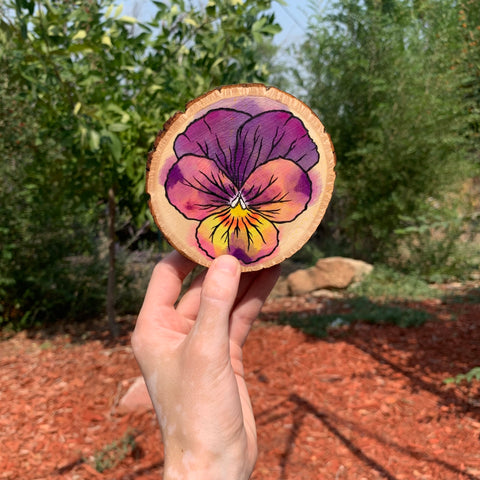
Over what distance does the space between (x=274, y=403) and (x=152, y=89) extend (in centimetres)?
245

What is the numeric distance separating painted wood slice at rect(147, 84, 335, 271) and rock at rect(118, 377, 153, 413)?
7.20 feet

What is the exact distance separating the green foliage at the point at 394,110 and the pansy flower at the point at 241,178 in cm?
664

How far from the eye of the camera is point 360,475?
2.64m

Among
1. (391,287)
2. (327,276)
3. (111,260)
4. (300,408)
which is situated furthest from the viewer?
(327,276)

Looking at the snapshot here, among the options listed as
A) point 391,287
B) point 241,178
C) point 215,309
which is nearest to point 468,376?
point 241,178

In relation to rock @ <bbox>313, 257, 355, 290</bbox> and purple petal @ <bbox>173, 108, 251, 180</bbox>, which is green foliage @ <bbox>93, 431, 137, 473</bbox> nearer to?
purple petal @ <bbox>173, 108, 251, 180</bbox>

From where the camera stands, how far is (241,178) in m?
1.41

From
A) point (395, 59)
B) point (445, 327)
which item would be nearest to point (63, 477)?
point (445, 327)

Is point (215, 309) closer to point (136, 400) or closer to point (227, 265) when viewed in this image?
point (227, 265)

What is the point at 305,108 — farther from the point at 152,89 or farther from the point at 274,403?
the point at 274,403

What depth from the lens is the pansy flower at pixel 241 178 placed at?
1355mm

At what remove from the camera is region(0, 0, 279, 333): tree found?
2939mm

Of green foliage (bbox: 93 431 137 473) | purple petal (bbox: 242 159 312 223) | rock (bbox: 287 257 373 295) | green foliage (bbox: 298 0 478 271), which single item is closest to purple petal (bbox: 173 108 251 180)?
purple petal (bbox: 242 159 312 223)

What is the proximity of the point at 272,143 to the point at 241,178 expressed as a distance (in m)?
0.14
